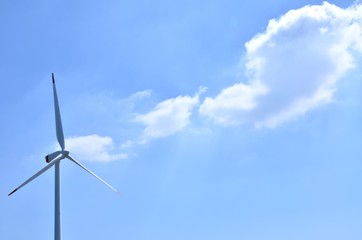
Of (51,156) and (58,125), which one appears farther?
(58,125)

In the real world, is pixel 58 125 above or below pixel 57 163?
above

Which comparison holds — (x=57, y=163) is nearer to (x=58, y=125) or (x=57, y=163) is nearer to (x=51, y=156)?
(x=51, y=156)

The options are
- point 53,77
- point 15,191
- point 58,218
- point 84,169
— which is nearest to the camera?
point 15,191

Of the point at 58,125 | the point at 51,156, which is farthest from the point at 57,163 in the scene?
the point at 58,125

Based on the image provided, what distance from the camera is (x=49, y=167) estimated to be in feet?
253

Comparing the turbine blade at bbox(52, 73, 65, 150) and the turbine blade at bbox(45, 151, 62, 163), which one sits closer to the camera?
the turbine blade at bbox(45, 151, 62, 163)

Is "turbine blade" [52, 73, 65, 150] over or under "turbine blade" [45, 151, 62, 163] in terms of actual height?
over

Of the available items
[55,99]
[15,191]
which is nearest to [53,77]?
[55,99]

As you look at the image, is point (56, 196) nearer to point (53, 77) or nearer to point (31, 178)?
point (31, 178)

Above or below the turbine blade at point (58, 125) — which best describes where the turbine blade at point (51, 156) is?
below

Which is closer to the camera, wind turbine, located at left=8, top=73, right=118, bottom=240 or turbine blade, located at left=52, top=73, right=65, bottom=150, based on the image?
Answer: wind turbine, located at left=8, top=73, right=118, bottom=240

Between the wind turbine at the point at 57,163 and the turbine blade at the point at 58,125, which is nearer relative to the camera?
the wind turbine at the point at 57,163

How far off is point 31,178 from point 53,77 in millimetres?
19871

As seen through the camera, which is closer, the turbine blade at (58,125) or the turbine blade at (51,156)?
the turbine blade at (51,156)
